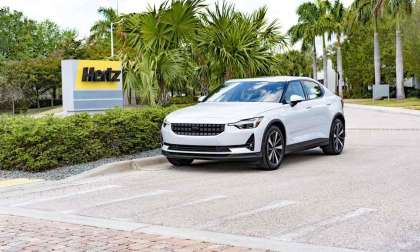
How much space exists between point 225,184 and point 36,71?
52.3m

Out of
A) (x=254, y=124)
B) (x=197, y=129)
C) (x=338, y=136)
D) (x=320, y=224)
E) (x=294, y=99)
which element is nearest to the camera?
(x=320, y=224)

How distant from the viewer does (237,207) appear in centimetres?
734

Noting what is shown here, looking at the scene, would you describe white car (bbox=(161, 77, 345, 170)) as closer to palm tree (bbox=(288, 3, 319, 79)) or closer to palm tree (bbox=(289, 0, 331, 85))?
palm tree (bbox=(289, 0, 331, 85))

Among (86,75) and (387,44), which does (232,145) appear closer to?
(86,75)

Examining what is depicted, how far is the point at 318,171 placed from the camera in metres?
10.3

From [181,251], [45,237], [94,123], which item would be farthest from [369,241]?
[94,123]

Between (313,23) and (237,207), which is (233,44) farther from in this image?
(313,23)

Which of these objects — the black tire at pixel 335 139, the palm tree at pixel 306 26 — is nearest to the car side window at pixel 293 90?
the black tire at pixel 335 139

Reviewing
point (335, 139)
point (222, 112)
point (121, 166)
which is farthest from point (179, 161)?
point (335, 139)

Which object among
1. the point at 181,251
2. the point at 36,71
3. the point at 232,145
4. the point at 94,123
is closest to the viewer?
the point at 181,251

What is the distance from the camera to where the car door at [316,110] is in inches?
460

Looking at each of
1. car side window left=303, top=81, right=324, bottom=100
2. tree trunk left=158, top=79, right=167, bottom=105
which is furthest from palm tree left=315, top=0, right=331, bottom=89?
car side window left=303, top=81, right=324, bottom=100

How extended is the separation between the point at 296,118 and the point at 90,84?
30.4 feet

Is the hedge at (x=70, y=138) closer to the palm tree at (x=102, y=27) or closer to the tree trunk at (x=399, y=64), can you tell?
the tree trunk at (x=399, y=64)
